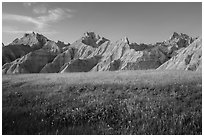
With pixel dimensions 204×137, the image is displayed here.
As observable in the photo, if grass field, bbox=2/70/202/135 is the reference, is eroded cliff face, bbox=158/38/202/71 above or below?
above

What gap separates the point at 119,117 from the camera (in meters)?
8.70

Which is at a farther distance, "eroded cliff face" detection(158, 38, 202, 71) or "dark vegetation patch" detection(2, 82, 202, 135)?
"eroded cliff face" detection(158, 38, 202, 71)

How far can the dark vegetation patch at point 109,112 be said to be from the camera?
7557 millimetres

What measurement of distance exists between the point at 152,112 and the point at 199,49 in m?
154

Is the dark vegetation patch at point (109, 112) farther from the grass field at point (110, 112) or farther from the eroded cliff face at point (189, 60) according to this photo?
the eroded cliff face at point (189, 60)

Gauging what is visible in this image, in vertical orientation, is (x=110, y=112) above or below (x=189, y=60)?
below

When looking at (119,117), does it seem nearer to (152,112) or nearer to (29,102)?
(152,112)

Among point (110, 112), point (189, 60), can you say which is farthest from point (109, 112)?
point (189, 60)

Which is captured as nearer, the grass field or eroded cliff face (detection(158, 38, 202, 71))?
the grass field

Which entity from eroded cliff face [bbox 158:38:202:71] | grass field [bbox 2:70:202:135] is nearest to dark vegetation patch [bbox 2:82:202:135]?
grass field [bbox 2:70:202:135]

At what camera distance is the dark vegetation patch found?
7557 millimetres

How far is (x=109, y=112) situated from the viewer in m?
9.24

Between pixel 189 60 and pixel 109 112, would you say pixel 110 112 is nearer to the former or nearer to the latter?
pixel 109 112

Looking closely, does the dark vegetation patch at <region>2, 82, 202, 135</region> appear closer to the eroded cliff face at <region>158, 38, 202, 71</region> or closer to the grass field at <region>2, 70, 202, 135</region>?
the grass field at <region>2, 70, 202, 135</region>
